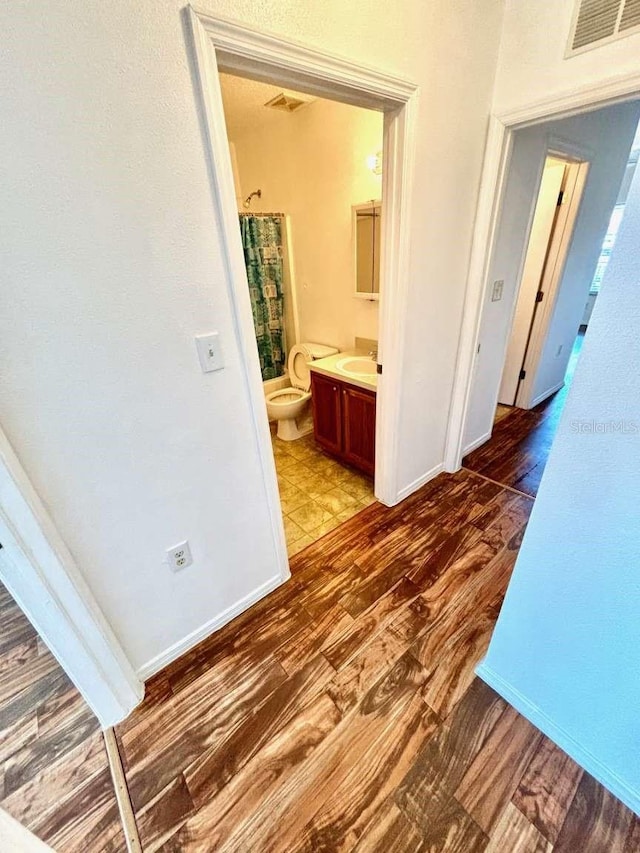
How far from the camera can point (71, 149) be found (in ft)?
2.62

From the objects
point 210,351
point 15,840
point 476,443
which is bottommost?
point 476,443

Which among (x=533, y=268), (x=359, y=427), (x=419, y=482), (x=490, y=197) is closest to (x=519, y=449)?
(x=419, y=482)

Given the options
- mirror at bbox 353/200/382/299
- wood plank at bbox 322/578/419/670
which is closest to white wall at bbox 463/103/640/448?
mirror at bbox 353/200/382/299

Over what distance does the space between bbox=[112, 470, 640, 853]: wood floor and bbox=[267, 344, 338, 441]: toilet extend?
4.72ft

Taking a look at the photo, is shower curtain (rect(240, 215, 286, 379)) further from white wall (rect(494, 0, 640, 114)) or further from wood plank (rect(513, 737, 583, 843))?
wood plank (rect(513, 737, 583, 843))

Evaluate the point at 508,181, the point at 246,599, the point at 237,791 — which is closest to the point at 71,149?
the point at 246,599

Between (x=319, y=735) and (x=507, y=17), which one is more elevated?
(x=507, y=17)

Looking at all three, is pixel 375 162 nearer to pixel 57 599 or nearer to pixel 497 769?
pixel 57 599

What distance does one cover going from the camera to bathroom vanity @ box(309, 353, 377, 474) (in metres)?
2.18

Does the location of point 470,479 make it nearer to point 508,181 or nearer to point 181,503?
point 508,181

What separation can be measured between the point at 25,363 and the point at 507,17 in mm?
2334

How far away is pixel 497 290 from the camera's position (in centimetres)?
221

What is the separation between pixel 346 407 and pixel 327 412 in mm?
231

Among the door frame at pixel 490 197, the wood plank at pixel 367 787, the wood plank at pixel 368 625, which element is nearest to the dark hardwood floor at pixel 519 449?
the door frame at pixel 490 197
